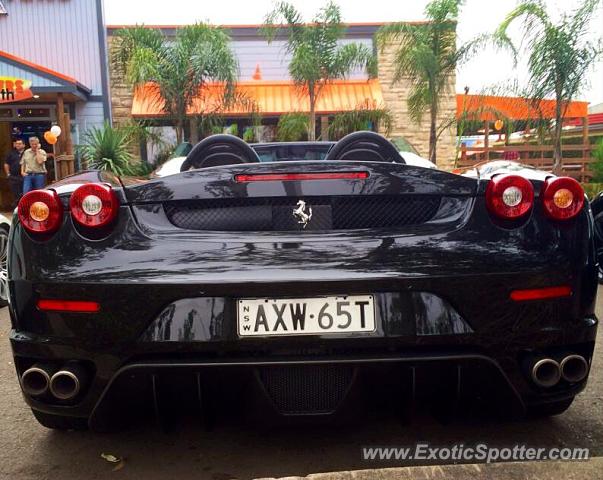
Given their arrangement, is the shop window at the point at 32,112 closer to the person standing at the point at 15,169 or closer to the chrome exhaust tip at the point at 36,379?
the person standing at the point at 15,169

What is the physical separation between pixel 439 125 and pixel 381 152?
14.8 meters

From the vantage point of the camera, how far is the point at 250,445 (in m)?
2.40

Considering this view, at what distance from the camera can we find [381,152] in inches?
125

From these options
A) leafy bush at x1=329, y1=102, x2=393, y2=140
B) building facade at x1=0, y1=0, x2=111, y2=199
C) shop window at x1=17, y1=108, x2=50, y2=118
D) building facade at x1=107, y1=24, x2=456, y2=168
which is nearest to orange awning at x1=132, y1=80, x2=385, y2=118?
building facade at x1=107, y1=24, x2=456, y2=168

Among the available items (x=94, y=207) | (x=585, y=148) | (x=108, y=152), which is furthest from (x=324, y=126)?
(x=94, y=207)

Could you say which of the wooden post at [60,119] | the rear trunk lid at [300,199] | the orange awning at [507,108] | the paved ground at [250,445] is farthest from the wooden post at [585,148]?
the rear trunk lid at [300,199]

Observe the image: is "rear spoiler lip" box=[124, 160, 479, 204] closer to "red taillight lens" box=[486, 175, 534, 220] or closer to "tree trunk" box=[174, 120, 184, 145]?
"red taillight lens" box=[486, 175, 534, 220]

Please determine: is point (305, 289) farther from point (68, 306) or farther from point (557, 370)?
point (557, 370)

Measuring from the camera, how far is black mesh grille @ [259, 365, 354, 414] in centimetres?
212

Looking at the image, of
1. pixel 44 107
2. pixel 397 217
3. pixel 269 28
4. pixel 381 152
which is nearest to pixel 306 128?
pixel 269 28

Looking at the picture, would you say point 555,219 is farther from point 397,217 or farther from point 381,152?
point 381,152

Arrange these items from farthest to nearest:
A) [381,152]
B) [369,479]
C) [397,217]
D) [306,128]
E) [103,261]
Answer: [306,128]
[381,152]
[397,217]
[103,261]
[369,479]

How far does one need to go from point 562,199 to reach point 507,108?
39.4 ft

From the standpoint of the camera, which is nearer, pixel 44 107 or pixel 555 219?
pixel 555 219
